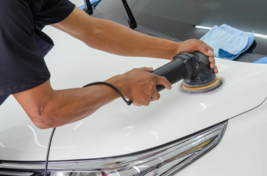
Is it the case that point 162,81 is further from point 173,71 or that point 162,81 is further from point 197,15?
point 197,15

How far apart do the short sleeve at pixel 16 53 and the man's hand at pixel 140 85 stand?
0.25 meters

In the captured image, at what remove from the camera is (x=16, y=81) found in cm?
78

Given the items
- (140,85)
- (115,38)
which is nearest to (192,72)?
(140,85)

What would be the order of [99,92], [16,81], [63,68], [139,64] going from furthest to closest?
[63,68] → [139,64] → [99,92] → [16,81]

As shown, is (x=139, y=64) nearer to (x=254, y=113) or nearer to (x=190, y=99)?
(x=190, y=99)

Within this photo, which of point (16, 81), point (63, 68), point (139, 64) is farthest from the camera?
point (63, 68)

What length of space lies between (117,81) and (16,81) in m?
0.31

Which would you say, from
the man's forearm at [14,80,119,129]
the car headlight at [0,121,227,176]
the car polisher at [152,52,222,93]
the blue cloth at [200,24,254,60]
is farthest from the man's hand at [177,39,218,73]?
the man's forearm at [14,80,119,129]

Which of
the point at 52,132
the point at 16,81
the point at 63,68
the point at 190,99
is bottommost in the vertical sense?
the point at 63,68

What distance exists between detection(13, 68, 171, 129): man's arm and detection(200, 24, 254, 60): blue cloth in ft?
1.11

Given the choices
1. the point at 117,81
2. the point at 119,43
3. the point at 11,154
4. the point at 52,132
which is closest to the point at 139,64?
the point at 119,43

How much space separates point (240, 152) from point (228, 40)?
50 cm

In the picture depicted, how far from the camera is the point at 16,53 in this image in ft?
2.54

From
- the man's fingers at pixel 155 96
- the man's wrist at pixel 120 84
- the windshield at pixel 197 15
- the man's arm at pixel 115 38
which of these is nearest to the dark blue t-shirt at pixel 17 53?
the man's wrist at pixel 120 84
